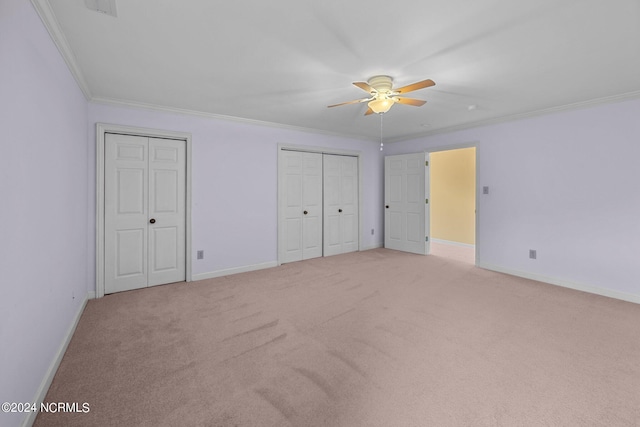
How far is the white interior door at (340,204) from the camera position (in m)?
5.74

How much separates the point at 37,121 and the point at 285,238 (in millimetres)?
3670

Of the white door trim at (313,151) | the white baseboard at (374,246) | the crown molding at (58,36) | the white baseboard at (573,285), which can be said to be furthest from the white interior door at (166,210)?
the white baseboard at (573,285)

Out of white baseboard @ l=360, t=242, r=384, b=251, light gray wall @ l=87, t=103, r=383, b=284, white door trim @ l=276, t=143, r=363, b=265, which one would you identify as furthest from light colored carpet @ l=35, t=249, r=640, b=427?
white baseboard @ l=360, t=242, r=384, b=251

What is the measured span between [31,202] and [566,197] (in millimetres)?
5487

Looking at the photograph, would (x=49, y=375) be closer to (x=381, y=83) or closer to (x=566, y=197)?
(x=381, y=83)

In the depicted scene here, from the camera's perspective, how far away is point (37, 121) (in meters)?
1.82

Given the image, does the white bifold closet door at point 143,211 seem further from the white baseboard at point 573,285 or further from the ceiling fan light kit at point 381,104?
the white baseboard at point 573,285

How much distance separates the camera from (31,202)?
1725mm

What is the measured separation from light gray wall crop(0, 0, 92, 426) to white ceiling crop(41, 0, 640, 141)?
1.19ft

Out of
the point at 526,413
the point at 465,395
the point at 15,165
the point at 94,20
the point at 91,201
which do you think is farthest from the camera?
the point at 91,201

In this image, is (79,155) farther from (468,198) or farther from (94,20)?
(468,198)

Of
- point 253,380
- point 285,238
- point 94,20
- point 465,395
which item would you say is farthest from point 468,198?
point 94,20

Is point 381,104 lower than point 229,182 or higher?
higher

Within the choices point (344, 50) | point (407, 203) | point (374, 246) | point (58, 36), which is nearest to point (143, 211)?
point (58, 36)
